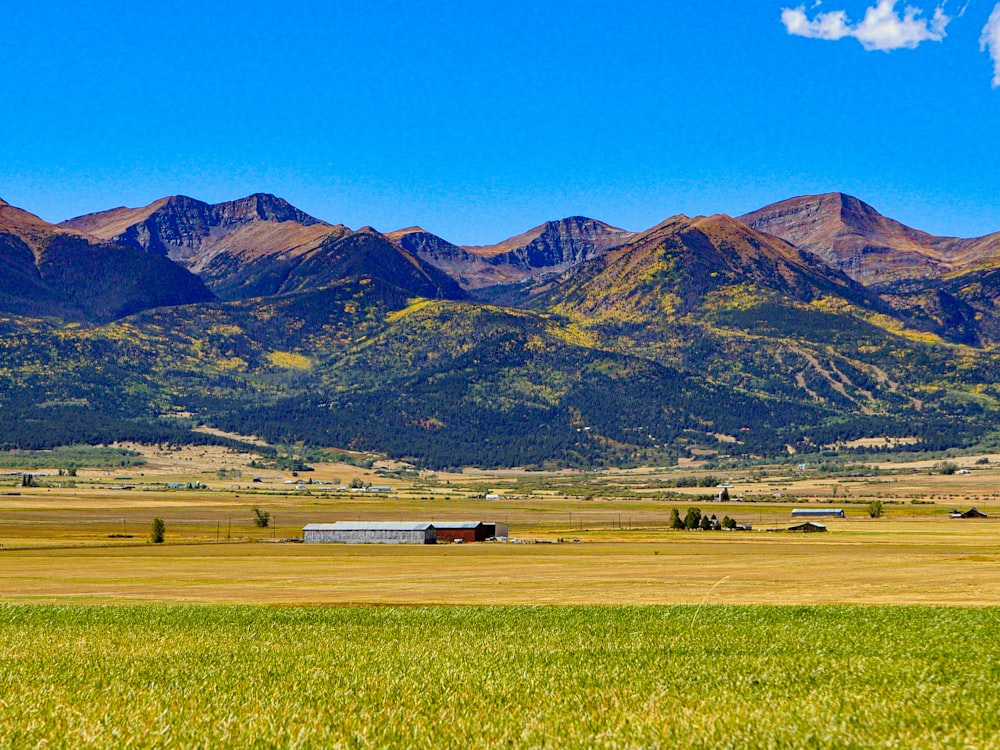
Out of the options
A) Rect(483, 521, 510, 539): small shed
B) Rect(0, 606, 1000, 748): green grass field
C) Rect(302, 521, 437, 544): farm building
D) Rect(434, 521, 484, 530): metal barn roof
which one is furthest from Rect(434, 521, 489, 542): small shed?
Rect(0, 606, 1000, 748): green grass field

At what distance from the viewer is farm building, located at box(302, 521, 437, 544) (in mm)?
169625

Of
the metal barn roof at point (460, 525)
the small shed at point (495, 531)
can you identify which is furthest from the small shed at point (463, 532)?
the small shed at point (495, 531)

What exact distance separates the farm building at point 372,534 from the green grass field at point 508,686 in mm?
123769

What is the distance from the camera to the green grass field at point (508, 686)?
1898cm

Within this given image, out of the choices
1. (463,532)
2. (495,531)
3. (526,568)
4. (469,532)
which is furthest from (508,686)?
(495,531)

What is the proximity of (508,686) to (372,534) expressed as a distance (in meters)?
150

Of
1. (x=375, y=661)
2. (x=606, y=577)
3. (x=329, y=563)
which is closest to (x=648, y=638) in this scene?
(x=375, y=661)

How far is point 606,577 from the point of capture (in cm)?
9600

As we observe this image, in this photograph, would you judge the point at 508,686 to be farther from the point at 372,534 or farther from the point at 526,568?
the point at 372,534

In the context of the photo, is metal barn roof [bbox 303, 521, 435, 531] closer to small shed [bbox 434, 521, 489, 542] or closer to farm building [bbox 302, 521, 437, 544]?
farm building [bbox 302, 521, 437, 544]

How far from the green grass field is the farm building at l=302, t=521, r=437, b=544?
123769 mm

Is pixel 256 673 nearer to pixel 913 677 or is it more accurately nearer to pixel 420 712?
pixel 420 712

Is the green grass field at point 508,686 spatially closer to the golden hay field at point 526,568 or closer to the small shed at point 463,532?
the golden hay field at point 526,568

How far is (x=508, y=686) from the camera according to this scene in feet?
81.4
